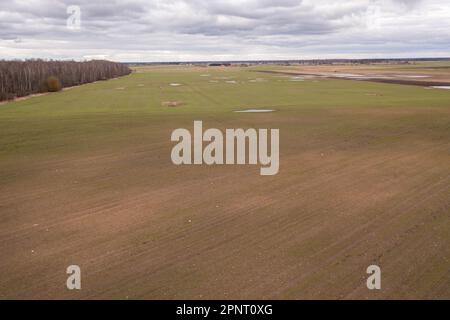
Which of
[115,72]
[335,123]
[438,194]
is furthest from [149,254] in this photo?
[115,72]

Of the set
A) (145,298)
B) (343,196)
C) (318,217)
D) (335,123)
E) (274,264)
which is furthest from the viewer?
(335,123)

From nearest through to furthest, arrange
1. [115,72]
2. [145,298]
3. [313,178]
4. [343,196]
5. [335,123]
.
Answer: [145,298] < [343,196] < [313,178] < [335,123] < [115,72]

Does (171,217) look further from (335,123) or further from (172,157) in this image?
(335,123)

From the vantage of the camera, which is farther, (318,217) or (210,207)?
(210,207)

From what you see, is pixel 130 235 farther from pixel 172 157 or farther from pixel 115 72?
pixel 115 72

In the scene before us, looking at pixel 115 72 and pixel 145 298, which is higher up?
pixel 115 72

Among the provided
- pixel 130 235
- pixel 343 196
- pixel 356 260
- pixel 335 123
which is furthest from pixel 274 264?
pixel 335 123
